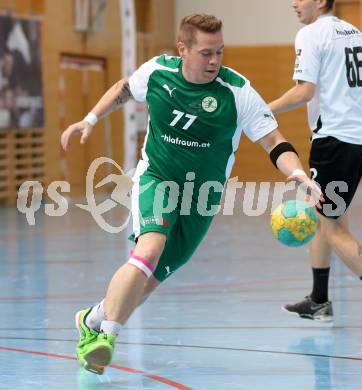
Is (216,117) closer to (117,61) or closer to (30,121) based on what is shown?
(30,121)

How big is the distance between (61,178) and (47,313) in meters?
14.2

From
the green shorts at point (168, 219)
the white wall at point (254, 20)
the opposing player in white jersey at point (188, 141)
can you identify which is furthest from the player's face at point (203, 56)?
the white wall at point (254, 20)

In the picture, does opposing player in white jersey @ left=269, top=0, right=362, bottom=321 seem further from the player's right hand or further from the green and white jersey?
the player's right hand

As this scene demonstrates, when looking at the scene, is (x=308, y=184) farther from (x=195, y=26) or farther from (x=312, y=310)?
(x=312, y=310)

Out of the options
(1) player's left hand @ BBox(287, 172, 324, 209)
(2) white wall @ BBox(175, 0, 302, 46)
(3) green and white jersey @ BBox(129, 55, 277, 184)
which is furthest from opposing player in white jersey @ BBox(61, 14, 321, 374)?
(2) white wall @ BBox(175, 0, 302, 46)

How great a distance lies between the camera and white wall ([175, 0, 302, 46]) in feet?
83.6

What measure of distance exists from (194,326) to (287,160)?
5.60ft

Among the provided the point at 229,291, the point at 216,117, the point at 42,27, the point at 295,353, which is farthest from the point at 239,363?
the point at 42,27

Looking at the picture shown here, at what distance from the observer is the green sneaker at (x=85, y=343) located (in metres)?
4.87

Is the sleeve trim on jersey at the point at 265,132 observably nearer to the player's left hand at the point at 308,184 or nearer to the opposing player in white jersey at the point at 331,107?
the player's left hand at the point at 308,184

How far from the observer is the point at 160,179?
5270 millimetres

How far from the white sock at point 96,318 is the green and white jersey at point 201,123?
720mm

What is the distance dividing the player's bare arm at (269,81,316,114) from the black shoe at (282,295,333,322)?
1255 millimetres

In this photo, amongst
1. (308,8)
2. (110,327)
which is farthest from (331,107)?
(110,327)
